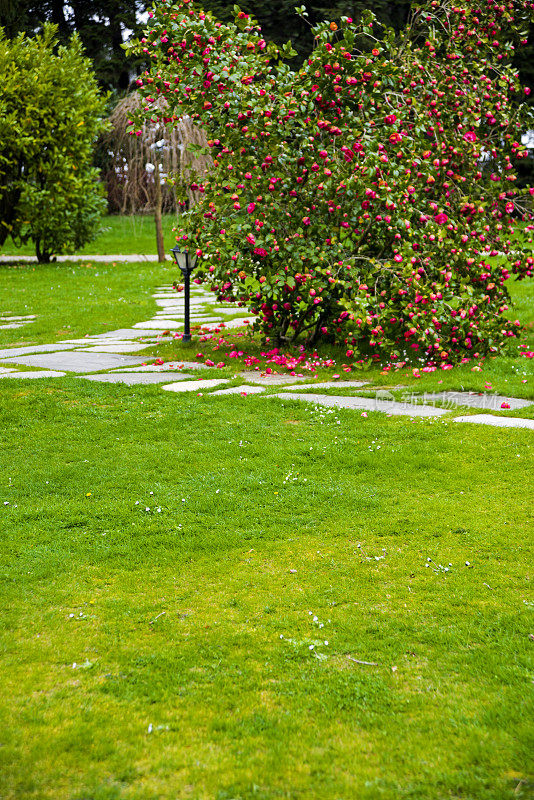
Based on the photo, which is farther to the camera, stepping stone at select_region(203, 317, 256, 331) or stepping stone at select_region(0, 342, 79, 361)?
stepping stone at select_region(203, 317, 256, 331)

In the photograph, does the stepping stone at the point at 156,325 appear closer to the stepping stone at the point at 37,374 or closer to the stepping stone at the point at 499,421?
the stepping stone at the point at 37,374

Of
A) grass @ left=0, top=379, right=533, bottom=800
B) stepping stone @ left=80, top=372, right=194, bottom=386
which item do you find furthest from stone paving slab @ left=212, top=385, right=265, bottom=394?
grass @ left=0, top=379, right=533, bottom=800

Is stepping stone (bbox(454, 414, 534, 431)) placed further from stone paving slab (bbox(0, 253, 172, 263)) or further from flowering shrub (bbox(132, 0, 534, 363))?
stone paving slab (bbox(0, 253, 172, 263))

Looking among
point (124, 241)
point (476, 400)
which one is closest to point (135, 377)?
point (476, 400)

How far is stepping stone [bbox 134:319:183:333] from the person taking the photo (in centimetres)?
912

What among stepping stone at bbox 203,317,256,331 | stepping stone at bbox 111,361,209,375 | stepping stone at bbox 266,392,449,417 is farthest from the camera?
stepping stone at bbox 203,317,256,331

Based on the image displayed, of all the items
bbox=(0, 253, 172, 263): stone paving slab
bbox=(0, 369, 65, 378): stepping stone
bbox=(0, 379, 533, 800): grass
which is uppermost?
bbox=(0, 253, 172, 263): stone paving slab

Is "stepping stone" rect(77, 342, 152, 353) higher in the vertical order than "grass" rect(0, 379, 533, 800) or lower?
higher

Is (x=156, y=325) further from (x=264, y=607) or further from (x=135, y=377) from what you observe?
(x=264, y=607)

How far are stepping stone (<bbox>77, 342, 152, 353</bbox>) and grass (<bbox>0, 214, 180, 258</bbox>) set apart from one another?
385 inches

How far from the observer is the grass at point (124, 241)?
19.0m

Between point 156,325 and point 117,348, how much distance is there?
1.41 metres

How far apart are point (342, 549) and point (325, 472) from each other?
3.17 ft

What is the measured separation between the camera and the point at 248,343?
26.4 feet
